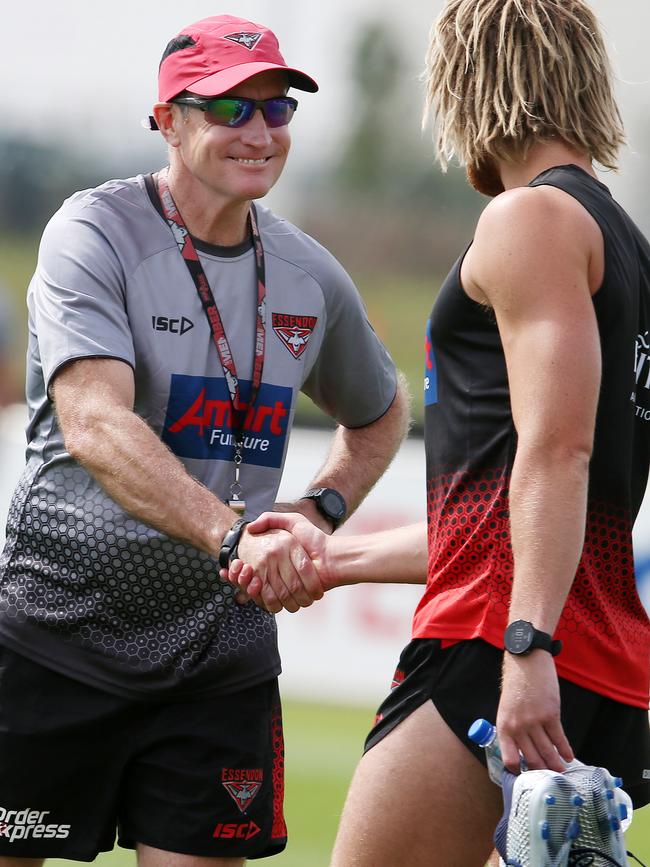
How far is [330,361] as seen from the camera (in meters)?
3.88

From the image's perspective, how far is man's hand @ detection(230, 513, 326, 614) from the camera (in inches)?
129

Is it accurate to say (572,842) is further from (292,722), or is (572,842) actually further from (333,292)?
(292,722)

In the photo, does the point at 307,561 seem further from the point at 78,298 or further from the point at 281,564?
the point at 78,298

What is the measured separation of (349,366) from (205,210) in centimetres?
59

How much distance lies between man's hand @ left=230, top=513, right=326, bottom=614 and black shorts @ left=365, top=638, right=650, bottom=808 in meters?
0.50

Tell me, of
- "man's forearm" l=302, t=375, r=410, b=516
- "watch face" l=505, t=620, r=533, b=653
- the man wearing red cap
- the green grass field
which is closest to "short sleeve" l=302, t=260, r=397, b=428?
"man's forearm" l=302, t=375, r=410, b=516

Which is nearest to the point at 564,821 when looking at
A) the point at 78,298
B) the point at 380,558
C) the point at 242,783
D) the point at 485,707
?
the point at 485,707

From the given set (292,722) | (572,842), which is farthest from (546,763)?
(292,722)

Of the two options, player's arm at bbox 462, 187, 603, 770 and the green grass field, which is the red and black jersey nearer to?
player's arm at bbox 462, 187, 603, 770

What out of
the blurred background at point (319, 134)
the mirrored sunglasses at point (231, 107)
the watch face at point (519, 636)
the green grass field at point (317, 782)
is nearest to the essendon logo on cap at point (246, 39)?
the mirrored sunglasses at point (231, 107)

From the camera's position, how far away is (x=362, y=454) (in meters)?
4.03

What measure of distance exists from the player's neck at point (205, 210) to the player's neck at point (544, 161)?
89 cm

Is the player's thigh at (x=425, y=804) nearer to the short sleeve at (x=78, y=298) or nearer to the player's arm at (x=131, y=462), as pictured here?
the player's arm at (x=131, y=462)

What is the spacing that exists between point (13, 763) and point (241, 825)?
21.6 inches
